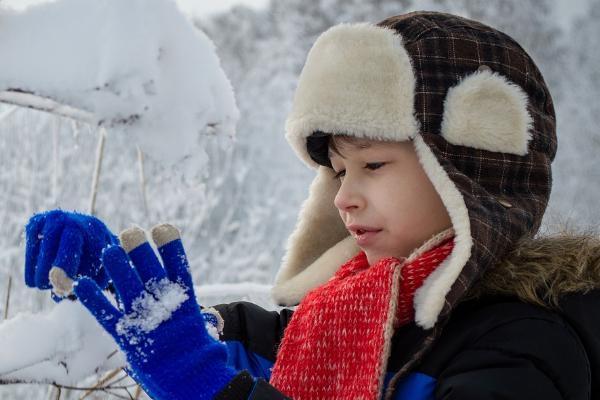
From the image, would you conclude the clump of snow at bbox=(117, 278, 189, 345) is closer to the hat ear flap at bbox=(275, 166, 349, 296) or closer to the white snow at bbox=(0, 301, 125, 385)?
the white snow at bbox=(0, 301, 125, 385)

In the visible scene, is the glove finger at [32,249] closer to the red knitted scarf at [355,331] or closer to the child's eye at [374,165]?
the red knitted scarf at [355,331]

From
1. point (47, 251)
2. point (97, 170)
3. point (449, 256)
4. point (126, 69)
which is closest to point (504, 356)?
point (449, 256)

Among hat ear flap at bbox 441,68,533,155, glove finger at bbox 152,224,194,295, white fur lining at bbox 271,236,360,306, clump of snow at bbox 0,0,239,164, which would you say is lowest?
white fur lining at bbox 271,236,360,306

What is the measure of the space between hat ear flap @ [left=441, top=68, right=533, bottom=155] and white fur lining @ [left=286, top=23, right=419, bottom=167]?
0.23ft

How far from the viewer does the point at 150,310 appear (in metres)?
0.78

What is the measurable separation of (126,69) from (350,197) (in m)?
0.52

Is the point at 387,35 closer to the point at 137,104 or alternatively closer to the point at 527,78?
the point at 527,78

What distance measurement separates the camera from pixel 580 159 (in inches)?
303

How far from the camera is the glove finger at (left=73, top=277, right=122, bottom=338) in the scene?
0.76m

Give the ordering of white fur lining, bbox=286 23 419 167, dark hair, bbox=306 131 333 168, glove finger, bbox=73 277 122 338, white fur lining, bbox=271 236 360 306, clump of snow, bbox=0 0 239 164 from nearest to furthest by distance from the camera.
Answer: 1. glove finger, bbox=73 277 122 338
2. white fur lining, bbox=286 23 419 167
3. clump of snow, bbox=0 0 239 164
4. dark hair, bbox=306 131 333 168
5. white fur lining, bbox=271 236 360 306

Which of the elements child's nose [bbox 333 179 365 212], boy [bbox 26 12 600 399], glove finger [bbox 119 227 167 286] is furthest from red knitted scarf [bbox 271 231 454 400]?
glove finger [bbox 119 227 167 286]

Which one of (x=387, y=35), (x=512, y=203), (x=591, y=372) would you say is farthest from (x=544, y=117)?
(x=591, y=372)

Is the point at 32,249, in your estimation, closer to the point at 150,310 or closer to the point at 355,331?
the point at 150,310

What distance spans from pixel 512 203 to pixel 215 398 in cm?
60
